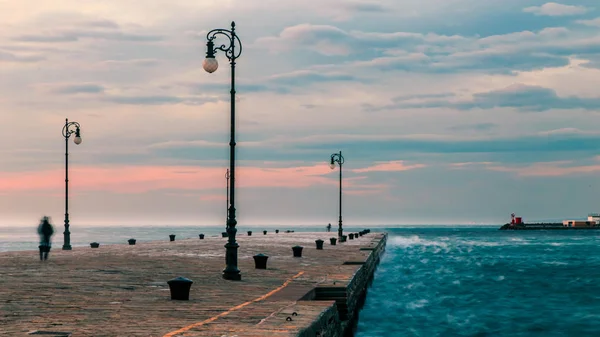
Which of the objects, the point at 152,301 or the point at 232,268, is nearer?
the point at 152,301

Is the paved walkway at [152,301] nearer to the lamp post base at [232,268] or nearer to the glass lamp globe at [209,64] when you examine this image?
the lamp post base at [232,268]

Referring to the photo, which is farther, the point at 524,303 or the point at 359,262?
the point at 524,303

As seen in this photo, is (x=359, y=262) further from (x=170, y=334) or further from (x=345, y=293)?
(x=170, y=334)

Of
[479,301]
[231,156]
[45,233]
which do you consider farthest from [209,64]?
[479,301]

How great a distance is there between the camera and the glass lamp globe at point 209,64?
22.6 metres

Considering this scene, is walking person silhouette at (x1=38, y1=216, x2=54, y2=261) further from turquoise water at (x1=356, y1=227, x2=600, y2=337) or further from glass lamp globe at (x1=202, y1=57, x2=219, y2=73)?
glass lamp globe at (x1=202, y1=57, x2=219, y2=73)

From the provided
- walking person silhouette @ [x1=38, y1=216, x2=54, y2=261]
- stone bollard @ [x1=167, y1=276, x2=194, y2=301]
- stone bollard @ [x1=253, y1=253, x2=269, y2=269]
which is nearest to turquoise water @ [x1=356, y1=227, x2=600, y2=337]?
stone bollard @ [x1=253, y1=253, x2=269, y2=269]

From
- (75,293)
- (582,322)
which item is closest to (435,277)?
(582,322)

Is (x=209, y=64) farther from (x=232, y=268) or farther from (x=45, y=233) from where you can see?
(x=45, y=233)

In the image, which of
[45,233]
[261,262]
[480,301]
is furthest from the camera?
[480,301]

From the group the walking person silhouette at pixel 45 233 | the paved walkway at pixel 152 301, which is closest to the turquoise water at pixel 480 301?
the paved walkway at pixel 152 301

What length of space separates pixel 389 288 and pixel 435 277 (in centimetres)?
784

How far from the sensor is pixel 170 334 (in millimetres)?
11461

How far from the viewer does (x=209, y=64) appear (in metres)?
22.6
